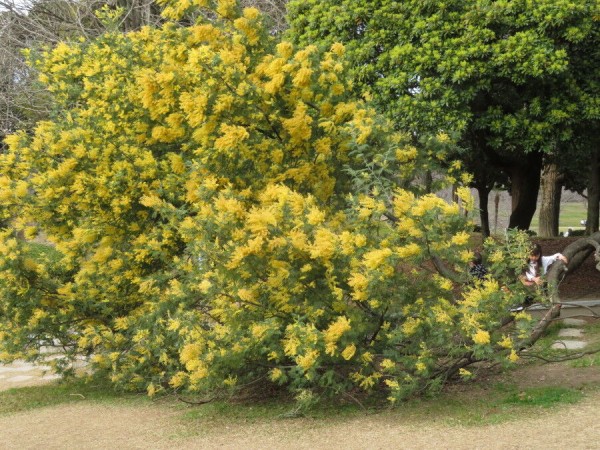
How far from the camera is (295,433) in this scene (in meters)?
6.90

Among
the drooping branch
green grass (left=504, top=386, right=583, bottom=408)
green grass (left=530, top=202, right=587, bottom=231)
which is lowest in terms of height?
green grass (left=504, top=386, right=583, bottom=408)

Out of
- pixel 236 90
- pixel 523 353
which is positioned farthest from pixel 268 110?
pixel 523 353

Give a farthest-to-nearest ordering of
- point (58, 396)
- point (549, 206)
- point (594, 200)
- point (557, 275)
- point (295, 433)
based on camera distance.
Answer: point (549, 206), point (594, 200), point (58, 396), point (557, 275), point (295, 433)

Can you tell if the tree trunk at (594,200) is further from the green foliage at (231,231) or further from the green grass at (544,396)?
the green grass at (544,396)

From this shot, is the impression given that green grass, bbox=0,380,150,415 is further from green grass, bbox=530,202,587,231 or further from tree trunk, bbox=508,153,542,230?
green grass, bbox=530,202,587,231

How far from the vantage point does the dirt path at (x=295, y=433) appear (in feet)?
19.7

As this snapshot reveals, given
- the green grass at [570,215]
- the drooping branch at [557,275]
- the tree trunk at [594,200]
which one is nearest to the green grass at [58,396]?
the drooping branch at [557,275]

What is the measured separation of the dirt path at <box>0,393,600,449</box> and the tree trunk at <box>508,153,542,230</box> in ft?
26.3

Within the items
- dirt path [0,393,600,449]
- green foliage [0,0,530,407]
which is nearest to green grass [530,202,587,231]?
green foliage [0,0,530,407]

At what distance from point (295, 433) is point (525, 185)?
909 cm

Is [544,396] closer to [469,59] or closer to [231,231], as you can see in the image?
[231,231]

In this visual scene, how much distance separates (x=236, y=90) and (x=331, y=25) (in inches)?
169

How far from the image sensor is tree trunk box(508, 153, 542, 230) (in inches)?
572

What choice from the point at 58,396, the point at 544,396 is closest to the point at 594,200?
the point at 544,396
